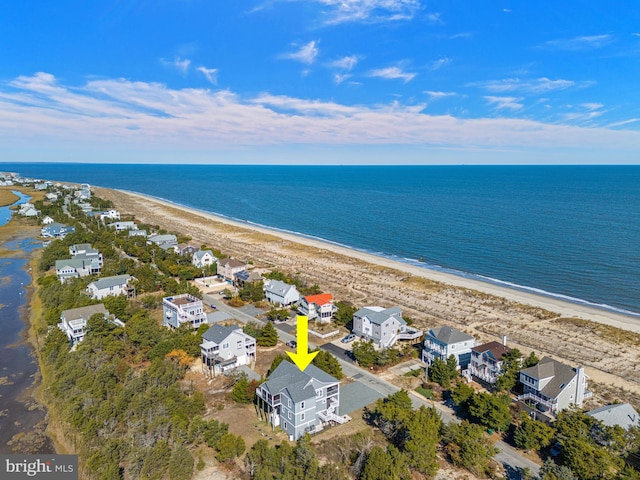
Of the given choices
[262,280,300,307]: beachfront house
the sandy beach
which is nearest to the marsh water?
[262,280,300,307]: beachfront house

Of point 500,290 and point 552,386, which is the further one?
point 500,290

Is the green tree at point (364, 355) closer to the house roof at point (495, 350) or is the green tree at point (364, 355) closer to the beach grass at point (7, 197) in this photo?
the house roof at point (495, 350)

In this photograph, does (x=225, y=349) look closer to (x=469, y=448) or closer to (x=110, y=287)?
(x=469, y=448)

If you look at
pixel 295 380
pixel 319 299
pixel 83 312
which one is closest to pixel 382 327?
pixel 319 299

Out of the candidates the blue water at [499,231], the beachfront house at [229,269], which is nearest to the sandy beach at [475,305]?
the blue water at [499,231]

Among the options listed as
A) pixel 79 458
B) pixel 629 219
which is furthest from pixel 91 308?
pixel 629 219

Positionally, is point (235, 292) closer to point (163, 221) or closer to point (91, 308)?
point (91, 308)
